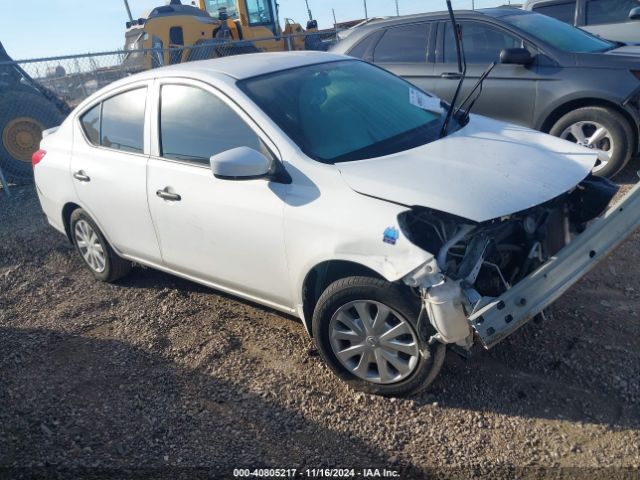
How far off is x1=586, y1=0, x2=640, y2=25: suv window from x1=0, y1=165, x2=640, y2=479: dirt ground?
608cm

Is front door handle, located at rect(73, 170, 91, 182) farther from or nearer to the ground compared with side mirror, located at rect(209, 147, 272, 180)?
nearer to the ground

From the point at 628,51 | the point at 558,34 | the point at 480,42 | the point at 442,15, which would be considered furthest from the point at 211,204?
the point at 628,51

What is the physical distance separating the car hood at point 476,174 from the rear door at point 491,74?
278 centimetres

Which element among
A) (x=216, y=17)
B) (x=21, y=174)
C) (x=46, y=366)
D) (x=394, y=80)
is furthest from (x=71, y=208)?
(x=216, y=17)

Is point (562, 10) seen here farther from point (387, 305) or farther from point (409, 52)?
point (387, 305)

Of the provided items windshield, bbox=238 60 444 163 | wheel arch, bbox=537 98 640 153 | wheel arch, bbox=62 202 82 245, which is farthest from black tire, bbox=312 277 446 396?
wheel arch, bbox=537 98 640 153

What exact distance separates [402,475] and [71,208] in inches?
144

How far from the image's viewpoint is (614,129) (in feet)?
18.3

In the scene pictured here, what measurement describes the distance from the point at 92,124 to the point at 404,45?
12.7 ft

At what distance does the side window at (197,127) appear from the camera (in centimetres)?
339

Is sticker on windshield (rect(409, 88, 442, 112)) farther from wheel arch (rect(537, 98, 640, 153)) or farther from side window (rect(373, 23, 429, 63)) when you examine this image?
side window (rect(373, 23, 429, 63))

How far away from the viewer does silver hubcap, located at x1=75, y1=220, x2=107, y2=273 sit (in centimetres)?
475

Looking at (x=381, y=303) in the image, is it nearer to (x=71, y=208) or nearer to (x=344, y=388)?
(x=344, y=388)

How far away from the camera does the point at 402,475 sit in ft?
8.55
